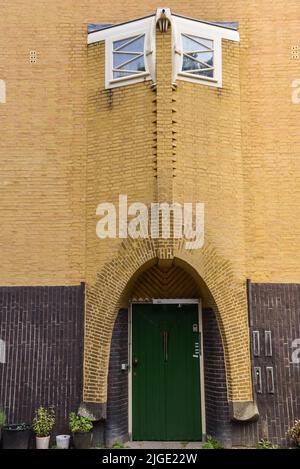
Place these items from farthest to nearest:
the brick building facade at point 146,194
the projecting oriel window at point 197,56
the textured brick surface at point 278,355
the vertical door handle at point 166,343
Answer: the vertical door handle at point 166,343
the projecting oriel window at point 197,56
the brick building facade at point 146,194
the textured brick surface at point 278,355

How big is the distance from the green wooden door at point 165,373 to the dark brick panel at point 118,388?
0.70 ft

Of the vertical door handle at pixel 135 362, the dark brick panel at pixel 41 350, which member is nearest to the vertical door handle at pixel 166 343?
the vertical door handle at pixel 135 362

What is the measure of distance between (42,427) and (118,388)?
1480 millimetres

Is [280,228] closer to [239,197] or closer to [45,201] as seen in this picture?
[239,197]

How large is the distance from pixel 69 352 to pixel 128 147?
3971mm

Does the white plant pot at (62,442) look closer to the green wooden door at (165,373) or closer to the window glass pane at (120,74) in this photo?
the green wooden door at (165,373)

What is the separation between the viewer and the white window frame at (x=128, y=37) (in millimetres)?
8969

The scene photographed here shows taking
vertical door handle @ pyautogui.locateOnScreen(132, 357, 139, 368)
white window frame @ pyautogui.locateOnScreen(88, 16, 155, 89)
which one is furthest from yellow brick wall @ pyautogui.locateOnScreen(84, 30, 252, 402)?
vertical door handle @ pyautogui.locateOnScreen(132, 357, 139, 368)

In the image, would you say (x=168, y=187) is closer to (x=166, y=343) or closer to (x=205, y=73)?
(x=205, y=73)

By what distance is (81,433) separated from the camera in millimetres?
8266

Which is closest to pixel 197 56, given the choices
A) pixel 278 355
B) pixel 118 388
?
pixel 278 355

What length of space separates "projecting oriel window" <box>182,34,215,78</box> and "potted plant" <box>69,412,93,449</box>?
6658 millimetres
